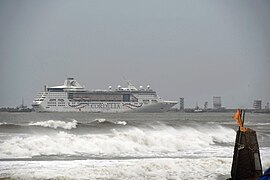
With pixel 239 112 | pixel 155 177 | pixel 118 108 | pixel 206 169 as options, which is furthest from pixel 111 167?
pixel 118 108

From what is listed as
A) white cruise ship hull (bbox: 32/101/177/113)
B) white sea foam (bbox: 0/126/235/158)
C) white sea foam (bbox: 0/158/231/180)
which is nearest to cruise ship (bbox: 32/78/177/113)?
white cruise ship hull (bbox: 32/101/177/113)

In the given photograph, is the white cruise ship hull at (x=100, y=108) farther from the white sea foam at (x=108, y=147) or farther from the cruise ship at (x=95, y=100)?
the white sea foam at (x=108, y=147)

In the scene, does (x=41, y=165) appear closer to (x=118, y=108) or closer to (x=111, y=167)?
(x=111, y=167)

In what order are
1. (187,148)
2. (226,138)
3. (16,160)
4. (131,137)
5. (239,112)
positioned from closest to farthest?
(239,112) < (16,160) < (187,148) < (131,137) < (226,138)

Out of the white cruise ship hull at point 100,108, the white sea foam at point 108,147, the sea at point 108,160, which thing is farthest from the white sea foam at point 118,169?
the white cruise ship hull at point 100,108

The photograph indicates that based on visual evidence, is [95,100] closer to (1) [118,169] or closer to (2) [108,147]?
(2) [108,147]

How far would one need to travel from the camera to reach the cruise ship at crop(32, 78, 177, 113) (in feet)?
367

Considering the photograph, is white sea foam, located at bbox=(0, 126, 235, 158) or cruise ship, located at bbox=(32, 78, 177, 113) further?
cruise ship, located at bbox=(32, 78, 177, 113)

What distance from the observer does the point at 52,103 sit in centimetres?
11269

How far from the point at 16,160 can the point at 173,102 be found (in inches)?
4076

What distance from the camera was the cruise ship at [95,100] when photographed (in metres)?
112

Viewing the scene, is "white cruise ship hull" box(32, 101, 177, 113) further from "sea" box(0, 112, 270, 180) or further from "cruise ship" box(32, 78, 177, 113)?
"sea" box(0, 112, 270, 180)

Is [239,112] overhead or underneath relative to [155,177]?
overhead

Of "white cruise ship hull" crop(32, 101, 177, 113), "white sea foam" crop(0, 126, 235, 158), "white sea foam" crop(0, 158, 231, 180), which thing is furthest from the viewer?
"white cruise ship hull" crop(32, 101, 177, 113)
